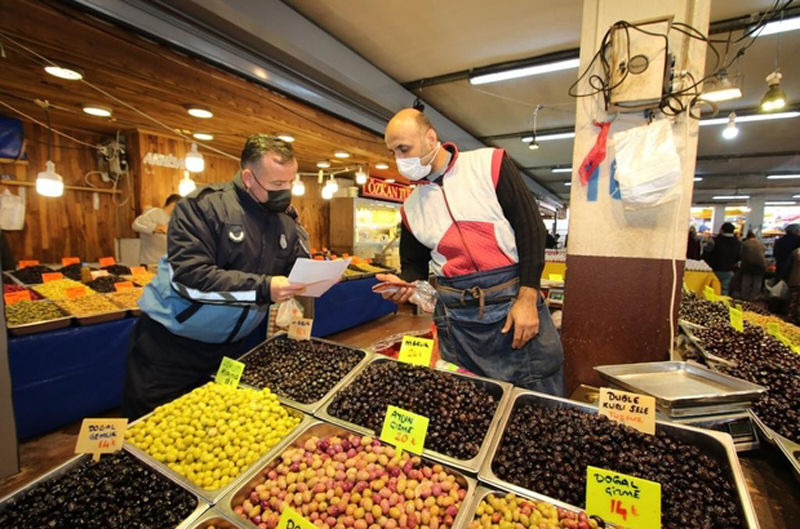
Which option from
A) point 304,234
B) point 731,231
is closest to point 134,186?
point 304,234

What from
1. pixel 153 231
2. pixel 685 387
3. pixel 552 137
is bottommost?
pixel 685 387

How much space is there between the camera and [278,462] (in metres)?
1.27

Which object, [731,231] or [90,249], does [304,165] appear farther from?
[731,231]

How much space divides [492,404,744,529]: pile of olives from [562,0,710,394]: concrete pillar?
1046 mm

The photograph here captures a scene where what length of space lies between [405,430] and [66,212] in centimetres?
695

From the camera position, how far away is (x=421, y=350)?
166 centimetres

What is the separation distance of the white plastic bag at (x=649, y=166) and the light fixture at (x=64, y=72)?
431cm

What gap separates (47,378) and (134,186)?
425cm

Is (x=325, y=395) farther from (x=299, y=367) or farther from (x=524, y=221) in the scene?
(x=524, y=221)

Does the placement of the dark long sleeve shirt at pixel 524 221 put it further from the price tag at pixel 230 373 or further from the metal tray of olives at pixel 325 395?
the price tag at pixel 230 373

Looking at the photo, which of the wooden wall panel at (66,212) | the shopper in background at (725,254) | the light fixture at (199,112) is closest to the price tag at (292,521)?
the light fixture at (199,112)

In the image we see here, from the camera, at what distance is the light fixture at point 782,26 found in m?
3.59

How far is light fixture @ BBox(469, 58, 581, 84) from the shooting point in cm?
455

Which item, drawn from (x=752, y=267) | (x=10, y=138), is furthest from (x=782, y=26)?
(x=10, y=138)
